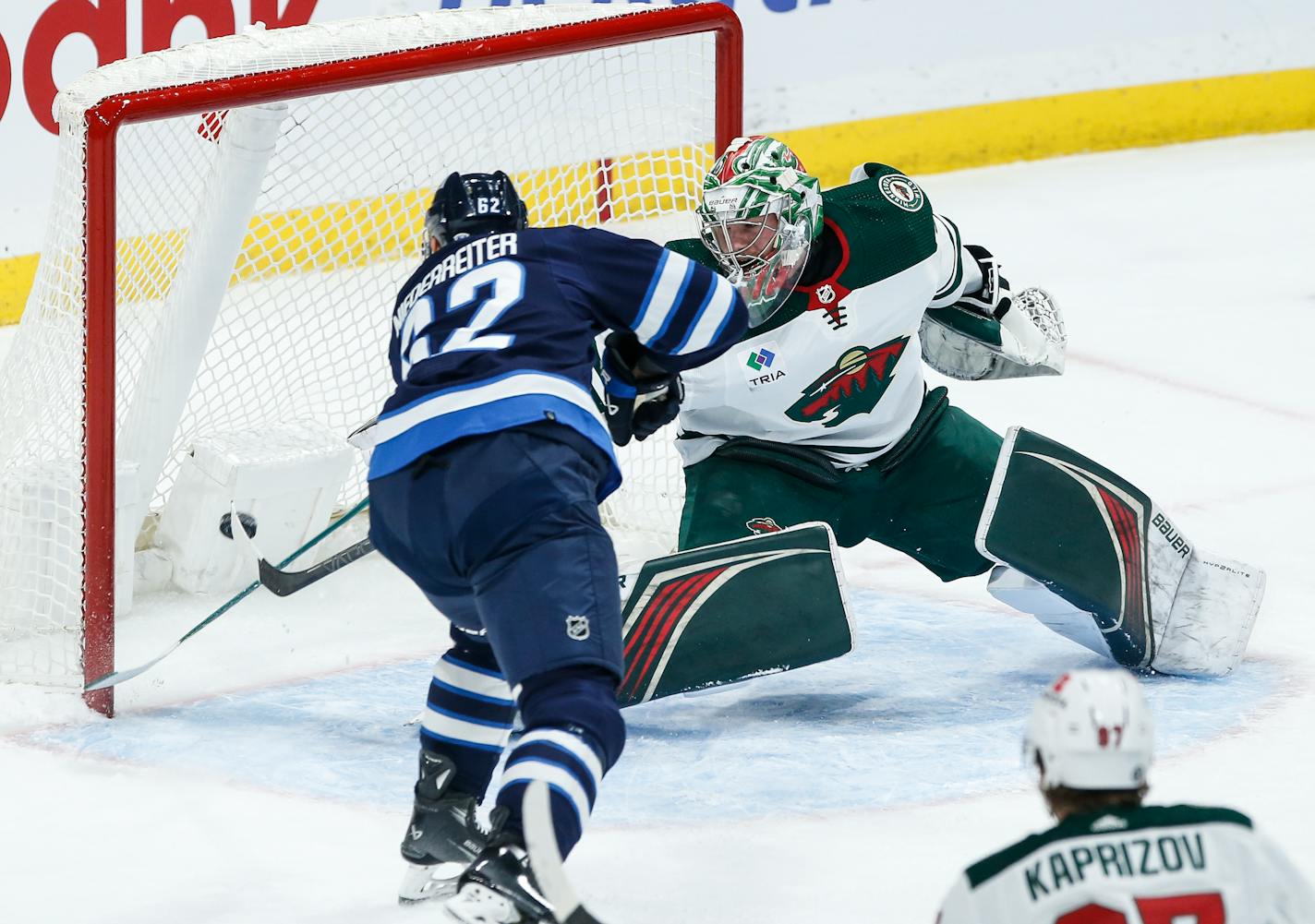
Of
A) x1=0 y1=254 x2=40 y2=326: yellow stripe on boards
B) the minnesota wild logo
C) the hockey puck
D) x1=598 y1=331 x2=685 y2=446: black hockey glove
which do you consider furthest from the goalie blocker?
x1=0 y1=254 x2=40 y2=326: yellow stripe on boards

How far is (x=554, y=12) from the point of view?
12.5ft

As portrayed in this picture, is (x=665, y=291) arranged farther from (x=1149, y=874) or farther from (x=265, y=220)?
(x=265, y=220)

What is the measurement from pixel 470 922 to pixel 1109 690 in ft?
2.73

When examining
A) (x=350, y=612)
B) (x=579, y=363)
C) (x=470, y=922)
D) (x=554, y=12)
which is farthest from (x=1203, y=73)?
(x=470, y=922)

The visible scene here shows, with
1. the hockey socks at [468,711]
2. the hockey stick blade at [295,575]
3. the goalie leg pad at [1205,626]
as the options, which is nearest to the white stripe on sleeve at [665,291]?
the hockey socks at [468,711]

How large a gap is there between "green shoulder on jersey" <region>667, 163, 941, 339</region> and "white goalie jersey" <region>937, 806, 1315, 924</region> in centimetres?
170

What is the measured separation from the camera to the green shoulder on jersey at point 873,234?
3266 millimetres

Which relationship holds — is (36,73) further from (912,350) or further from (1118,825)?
(1118,825)

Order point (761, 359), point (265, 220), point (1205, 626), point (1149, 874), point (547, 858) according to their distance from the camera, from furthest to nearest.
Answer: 1. point (265, 220)
2. point (1205, 626)
3. point (761, 359)
4. point (547, 858)
5. point (1149, 874)

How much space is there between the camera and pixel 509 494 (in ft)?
7.63

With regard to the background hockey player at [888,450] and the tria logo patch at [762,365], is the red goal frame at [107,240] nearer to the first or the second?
the background hockey player at [888,450]

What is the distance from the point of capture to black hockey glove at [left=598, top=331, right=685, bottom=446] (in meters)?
2.82

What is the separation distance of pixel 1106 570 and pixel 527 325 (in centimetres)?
125

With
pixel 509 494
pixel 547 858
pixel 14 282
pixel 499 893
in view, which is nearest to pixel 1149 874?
pixel 547 858
